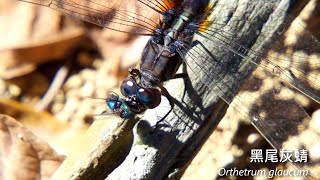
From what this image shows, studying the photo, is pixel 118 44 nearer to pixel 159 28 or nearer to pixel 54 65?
pixel 54 65

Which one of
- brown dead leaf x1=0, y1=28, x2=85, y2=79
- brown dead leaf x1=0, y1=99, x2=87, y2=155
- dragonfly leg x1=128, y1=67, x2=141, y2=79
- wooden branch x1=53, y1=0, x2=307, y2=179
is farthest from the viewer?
brown dead leaf x1=0, y1=28, x2=85, y2=79

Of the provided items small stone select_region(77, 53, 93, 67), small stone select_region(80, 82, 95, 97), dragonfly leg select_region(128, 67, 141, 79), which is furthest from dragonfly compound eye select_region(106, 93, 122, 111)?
small stone select_region(77, 53, 93, 67)

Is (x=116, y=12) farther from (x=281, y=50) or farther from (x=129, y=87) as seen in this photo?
(x=281, y=50)

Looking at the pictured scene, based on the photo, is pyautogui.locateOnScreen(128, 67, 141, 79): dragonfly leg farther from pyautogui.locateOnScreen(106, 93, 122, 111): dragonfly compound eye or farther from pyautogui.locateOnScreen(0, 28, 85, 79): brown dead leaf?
pyautogui.locateOnScreen(0, 28, 85, 79): brown dead leaf

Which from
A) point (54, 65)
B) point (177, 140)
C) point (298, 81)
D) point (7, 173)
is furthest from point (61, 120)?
point (298, 81)

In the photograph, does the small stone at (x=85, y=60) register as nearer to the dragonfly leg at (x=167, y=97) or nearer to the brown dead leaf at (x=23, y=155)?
the brown dead leaf at (x=23, y=155)

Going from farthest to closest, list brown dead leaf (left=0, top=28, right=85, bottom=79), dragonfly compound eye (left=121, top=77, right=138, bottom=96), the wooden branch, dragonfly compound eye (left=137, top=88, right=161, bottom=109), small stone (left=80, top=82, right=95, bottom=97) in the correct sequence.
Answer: small stone (left=80, top=82, right=95, bottom=97) < brown dead leaf (left=0, top=28, right=85, bottom=79) < dragonfly compound eye (left=121, top=77, right=138, bottom=96) < dragonfly compound eye (left=137, top=88, right=161, bottom=109) < the wooden branch
